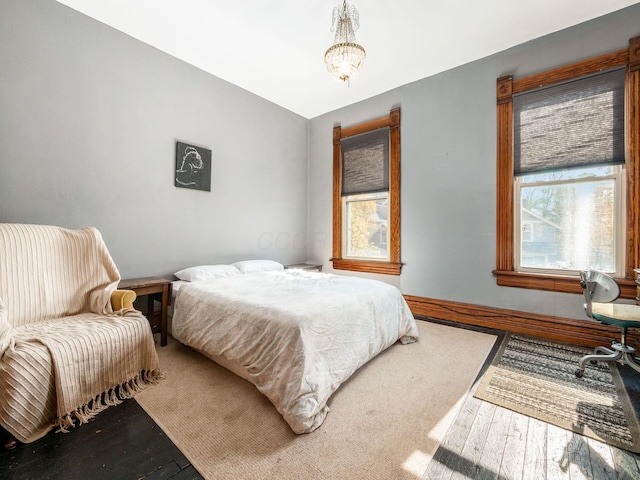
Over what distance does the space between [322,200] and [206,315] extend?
2948 mm

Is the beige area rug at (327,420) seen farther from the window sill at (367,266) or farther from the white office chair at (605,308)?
the window sill at (367,266)

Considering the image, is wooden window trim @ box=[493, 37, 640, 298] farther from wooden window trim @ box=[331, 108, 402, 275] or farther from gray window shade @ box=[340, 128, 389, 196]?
gray window shade @ box=[340, 128, 389, 196]

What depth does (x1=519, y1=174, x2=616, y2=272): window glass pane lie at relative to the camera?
2.62m

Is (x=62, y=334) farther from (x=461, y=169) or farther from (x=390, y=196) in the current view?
(x=461, y=169)

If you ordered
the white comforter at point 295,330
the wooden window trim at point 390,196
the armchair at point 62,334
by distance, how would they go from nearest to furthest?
1. the armchair at point 62,334
2. the white comforter at point 295,330
3. the wooden window trim at point 390,196

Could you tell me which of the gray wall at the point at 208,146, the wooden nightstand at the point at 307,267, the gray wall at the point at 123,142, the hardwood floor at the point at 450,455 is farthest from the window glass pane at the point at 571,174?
the gray wall at the point at 123,142

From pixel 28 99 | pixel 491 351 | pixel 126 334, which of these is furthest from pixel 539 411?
pixel 28 99

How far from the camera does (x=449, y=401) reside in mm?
1811

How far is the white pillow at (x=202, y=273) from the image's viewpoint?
9.68 ft

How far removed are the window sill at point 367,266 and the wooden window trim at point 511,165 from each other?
4.02 feet

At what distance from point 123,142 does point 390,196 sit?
323cm

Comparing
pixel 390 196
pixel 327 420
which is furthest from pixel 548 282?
pixel 327 420

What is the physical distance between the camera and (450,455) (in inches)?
53.9

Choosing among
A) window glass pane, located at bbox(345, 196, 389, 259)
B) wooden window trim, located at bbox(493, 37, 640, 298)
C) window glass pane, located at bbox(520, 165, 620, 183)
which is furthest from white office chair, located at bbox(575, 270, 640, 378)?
window glass pane, located at bbox(345, 196, 389, 259)
